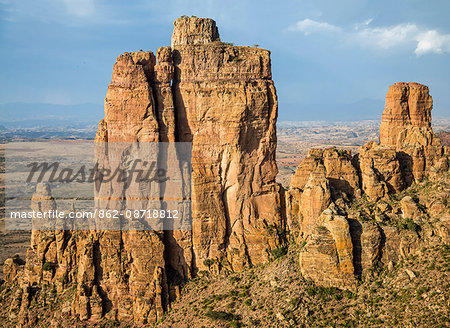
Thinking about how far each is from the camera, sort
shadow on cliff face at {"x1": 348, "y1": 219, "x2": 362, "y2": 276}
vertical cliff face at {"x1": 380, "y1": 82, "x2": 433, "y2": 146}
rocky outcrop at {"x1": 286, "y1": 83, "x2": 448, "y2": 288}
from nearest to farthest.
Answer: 1. rocky outcrop at {"x1": 286, "y1": 83, "x2": 448, "y2": 288}
2. shadow on cliff face at {"x1": 348, "y1": 219, "x2": 362, "y2": 276}
3. vertical cliff face at {"x1": 380, "y1": 82, "x2": 433, "y2": 146}

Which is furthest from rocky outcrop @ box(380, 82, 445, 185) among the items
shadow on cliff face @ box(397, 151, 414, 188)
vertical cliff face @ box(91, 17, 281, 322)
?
vertical cliff face @ box(91, 17, 281, 322)

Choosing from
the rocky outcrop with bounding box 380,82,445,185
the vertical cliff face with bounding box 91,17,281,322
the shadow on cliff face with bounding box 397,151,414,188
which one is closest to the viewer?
the vertical cliff face with bounding box 91,17,281,322

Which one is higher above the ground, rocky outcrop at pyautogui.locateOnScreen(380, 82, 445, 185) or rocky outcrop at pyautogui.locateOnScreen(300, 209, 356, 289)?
rocky outcrop at pyautogui.locateOnScreen(380, 82, 445, 185)

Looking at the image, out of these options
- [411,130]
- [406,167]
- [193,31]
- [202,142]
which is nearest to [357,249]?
[406,167]

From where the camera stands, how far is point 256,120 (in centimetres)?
5150

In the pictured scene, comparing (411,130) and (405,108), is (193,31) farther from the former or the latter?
(411,130)

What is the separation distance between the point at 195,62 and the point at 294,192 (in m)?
19.6

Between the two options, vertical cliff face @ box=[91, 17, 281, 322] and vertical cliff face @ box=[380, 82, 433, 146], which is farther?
vertical cliff face @ box=[380, 82, 433, 146]

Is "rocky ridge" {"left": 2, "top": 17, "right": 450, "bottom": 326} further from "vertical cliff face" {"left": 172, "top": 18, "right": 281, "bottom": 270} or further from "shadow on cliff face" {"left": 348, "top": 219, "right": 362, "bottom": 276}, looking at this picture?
"shadow on cliff face" {"left": 348, "top": 219, "right": 362, "bottom": 276}

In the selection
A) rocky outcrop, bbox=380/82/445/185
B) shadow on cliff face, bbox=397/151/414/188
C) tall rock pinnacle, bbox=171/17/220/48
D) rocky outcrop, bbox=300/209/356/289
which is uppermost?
tall rock pinnacle, bbox=171/17/220/48

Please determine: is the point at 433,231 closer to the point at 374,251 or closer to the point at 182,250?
the point at 374,251

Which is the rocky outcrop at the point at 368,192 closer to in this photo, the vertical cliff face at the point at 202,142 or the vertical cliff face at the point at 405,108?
the vertical cliff face at the point at 405,108

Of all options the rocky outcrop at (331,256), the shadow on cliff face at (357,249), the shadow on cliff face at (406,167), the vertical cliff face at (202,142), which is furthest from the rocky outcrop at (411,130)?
the vertical cliff face at (202,142)

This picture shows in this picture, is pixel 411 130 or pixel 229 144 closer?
pixel 229 144
